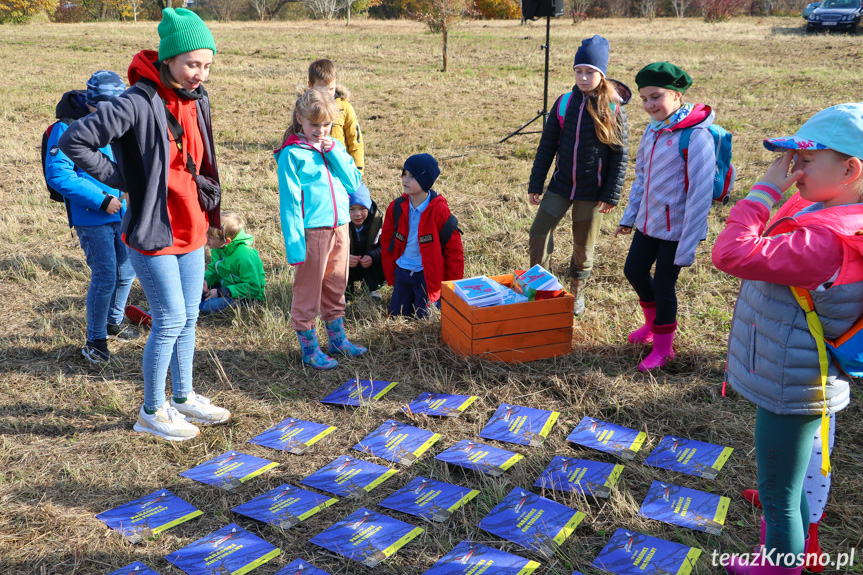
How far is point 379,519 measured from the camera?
9.13ft

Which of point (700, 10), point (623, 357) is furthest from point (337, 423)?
point (700, 10)

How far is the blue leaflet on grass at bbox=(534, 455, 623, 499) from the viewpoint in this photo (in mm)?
2932

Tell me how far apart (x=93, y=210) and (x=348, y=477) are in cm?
243

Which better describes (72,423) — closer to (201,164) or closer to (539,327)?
(201,164)

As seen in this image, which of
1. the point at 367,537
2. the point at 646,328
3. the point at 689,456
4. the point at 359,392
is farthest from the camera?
the point at 646,328

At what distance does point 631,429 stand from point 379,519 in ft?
4.67

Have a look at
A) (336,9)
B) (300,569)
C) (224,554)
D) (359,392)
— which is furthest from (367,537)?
(336,9)

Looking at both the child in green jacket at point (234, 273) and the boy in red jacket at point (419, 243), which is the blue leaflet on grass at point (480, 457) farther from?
the child in green jacket at point (234, 273)

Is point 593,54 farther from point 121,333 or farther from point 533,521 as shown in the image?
point 121,333

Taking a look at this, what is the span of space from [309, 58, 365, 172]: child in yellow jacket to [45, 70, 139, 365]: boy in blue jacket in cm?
149

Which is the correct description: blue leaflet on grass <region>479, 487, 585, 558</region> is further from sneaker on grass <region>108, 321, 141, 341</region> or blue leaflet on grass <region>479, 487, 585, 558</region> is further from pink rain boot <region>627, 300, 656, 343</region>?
sneaker on grass <region>108, 321, 141, 341</region>

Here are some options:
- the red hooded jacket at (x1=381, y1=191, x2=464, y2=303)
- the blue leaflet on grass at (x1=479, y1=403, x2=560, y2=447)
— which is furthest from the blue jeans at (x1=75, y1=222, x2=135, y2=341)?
the blue leaflet on grass at (x1=479, y1=403, x2=560, y2=447)

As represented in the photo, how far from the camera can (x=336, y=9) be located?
49.5 meters

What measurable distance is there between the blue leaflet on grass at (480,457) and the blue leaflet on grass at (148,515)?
117 cm
